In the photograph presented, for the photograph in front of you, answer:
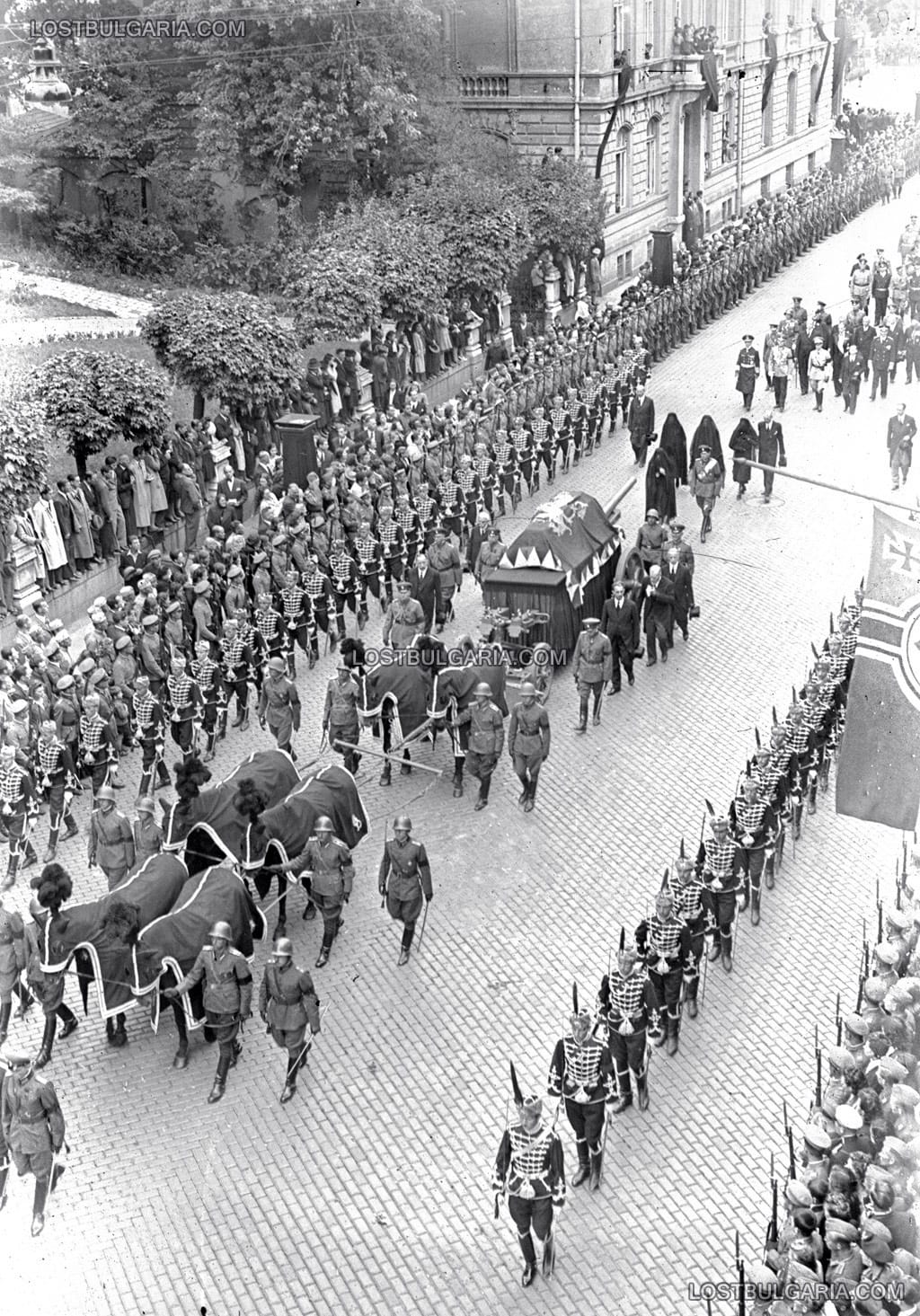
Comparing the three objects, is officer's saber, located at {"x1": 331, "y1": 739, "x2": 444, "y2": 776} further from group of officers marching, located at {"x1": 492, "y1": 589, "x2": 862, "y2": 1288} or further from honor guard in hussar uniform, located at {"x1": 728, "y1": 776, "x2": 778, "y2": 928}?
honor guard in hussar uniform, located at {"x1": 728, "y1": 776, "x2": 778, "y2": 928}

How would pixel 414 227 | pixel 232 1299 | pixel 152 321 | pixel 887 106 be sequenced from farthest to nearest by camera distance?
1. pixel 887 106
2. pixel 414 227
3. pixel 152 321
4. pixel 232 1299

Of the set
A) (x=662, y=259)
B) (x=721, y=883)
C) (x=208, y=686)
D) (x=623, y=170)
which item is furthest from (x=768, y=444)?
(x=623, y=170)

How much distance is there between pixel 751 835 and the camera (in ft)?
49.4

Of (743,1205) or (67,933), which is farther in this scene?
(67,933)

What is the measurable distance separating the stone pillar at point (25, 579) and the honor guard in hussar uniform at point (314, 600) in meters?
3.55

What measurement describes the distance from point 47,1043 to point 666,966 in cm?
488

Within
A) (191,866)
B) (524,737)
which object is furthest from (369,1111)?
(524,737)

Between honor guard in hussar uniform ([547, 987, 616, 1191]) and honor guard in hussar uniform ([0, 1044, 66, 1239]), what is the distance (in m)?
3.43

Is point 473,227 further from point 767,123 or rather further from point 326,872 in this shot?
point 767,123

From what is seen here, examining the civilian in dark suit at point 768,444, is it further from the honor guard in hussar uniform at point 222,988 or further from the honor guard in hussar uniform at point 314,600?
the honor guard in hussar uniform at point 222,988

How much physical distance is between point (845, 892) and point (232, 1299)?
7.02 metres

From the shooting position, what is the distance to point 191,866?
1531 centimetres

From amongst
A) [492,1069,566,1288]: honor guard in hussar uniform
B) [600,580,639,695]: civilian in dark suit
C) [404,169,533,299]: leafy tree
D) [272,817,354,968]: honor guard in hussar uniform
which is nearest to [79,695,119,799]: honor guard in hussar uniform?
[272,817,354,968]: honor guard in hussar uniform

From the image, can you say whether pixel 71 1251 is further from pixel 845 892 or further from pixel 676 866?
pixel 845 892
